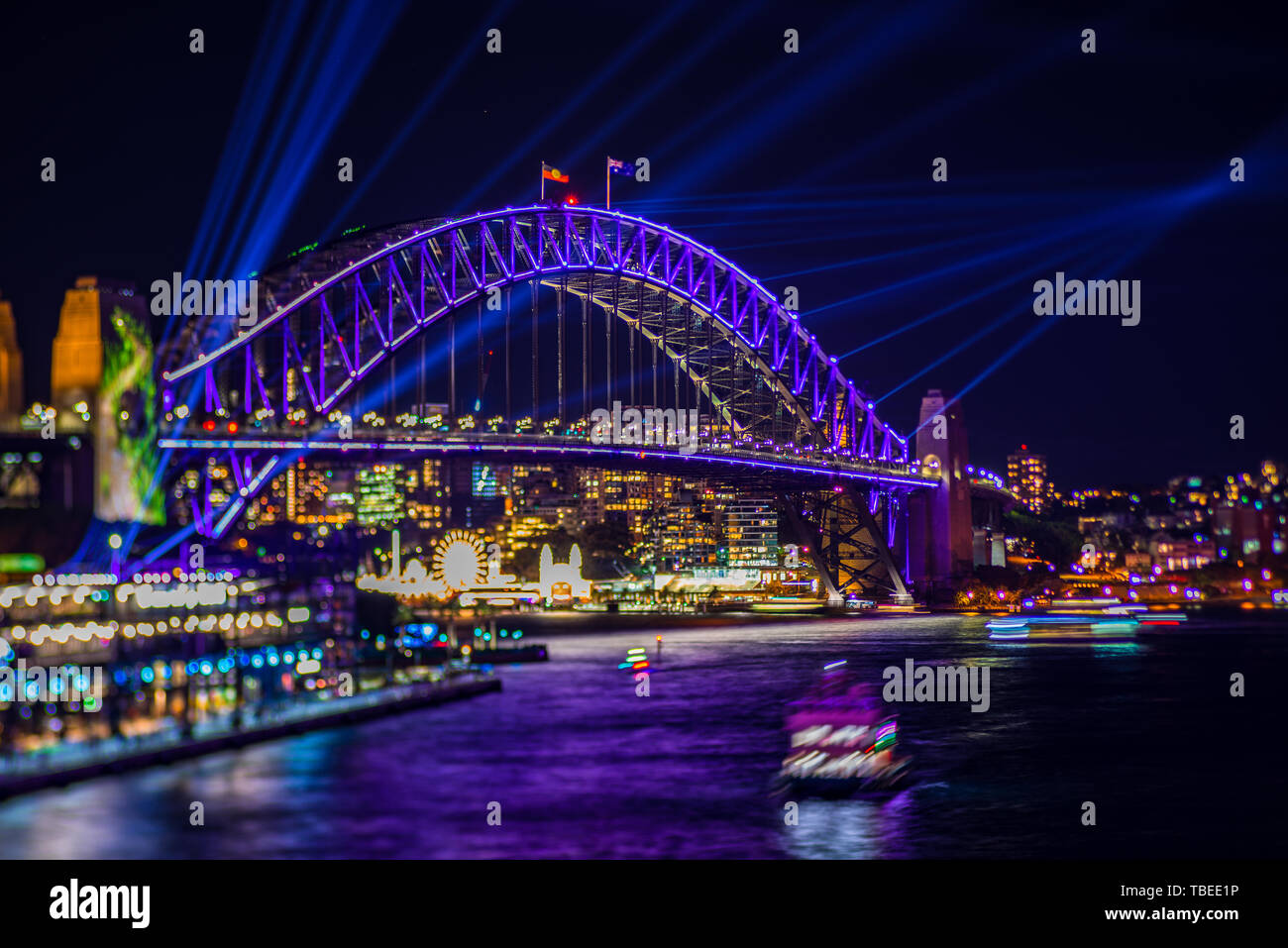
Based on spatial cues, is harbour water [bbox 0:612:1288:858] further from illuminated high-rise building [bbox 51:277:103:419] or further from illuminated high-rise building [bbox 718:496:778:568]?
illuminated high-rise building [bbox 718:496:778:568]

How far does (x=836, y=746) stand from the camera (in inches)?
1297

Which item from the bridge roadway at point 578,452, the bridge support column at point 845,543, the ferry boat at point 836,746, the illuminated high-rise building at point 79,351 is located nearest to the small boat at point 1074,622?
the bridge support column at point 845,543

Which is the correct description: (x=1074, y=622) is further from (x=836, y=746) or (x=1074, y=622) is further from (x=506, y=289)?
(x=836, y=746)

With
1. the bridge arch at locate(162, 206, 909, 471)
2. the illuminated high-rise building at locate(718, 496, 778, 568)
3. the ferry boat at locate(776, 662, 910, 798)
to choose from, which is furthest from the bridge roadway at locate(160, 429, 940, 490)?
the illuminated high-rise building at locate(718, 496, 778, 568)

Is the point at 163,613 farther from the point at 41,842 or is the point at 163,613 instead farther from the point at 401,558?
the point at 401,558

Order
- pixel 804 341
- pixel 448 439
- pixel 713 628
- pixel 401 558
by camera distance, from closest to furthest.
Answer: pixel 448 439, pixel 713 628, pixel 804 341, pixel 401 558

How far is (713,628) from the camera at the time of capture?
93.2m

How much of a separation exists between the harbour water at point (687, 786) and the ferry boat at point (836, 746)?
54 cm

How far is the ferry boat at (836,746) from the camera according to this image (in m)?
32.3

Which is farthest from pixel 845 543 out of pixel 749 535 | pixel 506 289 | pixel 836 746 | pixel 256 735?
pixel 836 746

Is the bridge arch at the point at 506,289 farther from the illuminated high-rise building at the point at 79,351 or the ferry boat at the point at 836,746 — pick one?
the ferry boat at the point at 836,746

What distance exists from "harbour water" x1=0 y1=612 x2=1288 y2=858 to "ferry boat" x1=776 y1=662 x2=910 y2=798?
0.54 m
